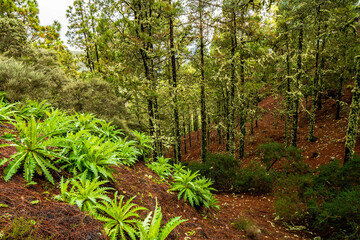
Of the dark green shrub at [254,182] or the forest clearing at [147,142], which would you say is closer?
the forest clearing at [147,142]

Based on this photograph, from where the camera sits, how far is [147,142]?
777cm

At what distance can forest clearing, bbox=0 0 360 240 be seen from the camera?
2447mm

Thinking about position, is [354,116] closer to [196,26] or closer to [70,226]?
[196,26]

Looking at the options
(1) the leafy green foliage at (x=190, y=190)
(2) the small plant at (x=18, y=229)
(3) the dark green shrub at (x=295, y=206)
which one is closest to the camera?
(2) the small plant at (x=18, y=229)

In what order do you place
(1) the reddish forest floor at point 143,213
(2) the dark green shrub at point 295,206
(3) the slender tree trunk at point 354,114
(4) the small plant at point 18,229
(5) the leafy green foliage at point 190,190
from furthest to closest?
(3) the slender tree trunk at point 354,114
(2) the dark green shrub at point 295,206
(5) the leafy green foliage at point 190,190
(1) the reddish forest floor at point 143,213
(4) the small plant at point 18,229

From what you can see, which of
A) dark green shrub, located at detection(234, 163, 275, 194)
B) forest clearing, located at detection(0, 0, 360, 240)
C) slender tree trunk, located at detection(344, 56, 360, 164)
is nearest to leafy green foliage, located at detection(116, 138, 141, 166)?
forest clearing, located at detection(0, 0, 360, 240)

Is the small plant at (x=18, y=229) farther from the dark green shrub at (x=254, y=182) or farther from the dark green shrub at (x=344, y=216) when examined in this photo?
the dark green shrub at (x=254, y=182)

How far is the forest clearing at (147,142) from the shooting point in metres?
2.45

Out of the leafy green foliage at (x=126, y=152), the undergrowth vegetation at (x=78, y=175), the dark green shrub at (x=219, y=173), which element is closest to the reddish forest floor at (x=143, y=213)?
the undergrowth vegetation at (x=78, y=175)

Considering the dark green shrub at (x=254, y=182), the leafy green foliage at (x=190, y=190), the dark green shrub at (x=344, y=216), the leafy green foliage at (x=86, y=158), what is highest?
the leafy green foliage at (x=86, y=158)

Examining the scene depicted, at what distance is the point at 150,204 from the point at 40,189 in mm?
1859

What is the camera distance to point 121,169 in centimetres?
426

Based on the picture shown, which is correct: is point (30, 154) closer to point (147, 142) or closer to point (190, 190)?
point (190, 190)

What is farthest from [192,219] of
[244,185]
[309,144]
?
[309,144]
